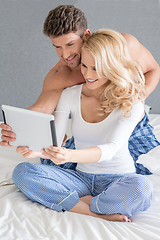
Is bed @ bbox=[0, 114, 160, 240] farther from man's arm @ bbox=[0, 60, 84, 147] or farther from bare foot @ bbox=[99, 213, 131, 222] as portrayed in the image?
man's arm @ bbox=[0, 60, 84, 147]

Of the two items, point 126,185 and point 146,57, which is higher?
point 146,57

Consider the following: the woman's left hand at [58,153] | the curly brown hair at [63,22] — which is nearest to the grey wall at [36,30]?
the curly brown hair at [63,22]

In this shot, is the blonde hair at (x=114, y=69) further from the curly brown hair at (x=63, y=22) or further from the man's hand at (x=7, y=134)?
the man's hand at (x=7, y=134)

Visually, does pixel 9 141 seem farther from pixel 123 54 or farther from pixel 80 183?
pixel 123 54

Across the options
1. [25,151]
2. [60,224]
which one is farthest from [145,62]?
[60,224]

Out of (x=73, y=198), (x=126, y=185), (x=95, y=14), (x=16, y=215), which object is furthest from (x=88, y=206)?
(x=95, y=14)

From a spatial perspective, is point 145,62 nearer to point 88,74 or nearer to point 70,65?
point 70,65

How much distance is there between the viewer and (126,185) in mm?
1333

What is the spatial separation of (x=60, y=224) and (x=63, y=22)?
0.89m

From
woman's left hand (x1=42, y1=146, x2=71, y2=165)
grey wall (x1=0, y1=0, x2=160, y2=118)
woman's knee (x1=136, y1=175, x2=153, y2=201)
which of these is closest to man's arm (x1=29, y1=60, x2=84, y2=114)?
woman's left hand (x1=42, y1=146, x2=71, y2=165)

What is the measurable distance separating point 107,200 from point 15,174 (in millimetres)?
412

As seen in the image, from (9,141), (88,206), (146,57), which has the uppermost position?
(146,57)

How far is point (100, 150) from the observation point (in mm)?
1312

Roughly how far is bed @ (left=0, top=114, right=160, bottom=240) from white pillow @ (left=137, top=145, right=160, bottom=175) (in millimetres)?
180
